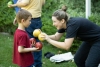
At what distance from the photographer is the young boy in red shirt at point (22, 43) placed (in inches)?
155

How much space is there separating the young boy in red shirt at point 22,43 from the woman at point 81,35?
0.97 ft

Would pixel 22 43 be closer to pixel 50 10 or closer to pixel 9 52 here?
pixel 9 52

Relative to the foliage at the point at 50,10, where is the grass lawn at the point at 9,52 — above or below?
below

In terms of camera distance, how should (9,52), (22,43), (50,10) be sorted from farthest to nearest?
1. (50,10)
2. (9,52)
3. (22,43)

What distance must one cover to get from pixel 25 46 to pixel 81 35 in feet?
2.71

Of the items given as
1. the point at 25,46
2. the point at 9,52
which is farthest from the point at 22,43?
the point at 9,52

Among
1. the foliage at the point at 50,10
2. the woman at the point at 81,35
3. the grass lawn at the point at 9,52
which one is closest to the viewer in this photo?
the woman at the point at 81,35

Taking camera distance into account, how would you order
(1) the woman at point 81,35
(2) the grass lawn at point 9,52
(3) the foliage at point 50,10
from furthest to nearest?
(3) the foliage at point 50,10 → (2) the grass lawn at point 9,52 → (1) the woman at point 81,35

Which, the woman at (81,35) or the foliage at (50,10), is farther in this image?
the foliage at (50,10)

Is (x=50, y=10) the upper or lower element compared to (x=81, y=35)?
lower

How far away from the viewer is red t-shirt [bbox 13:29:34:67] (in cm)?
395

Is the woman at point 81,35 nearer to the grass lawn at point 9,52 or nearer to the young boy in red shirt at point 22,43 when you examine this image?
the young boy in red shirt at point 22,43

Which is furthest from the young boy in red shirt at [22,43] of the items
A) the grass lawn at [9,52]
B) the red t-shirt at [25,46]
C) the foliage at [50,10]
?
the foliage at [50,10]

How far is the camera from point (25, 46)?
4.02 meters
